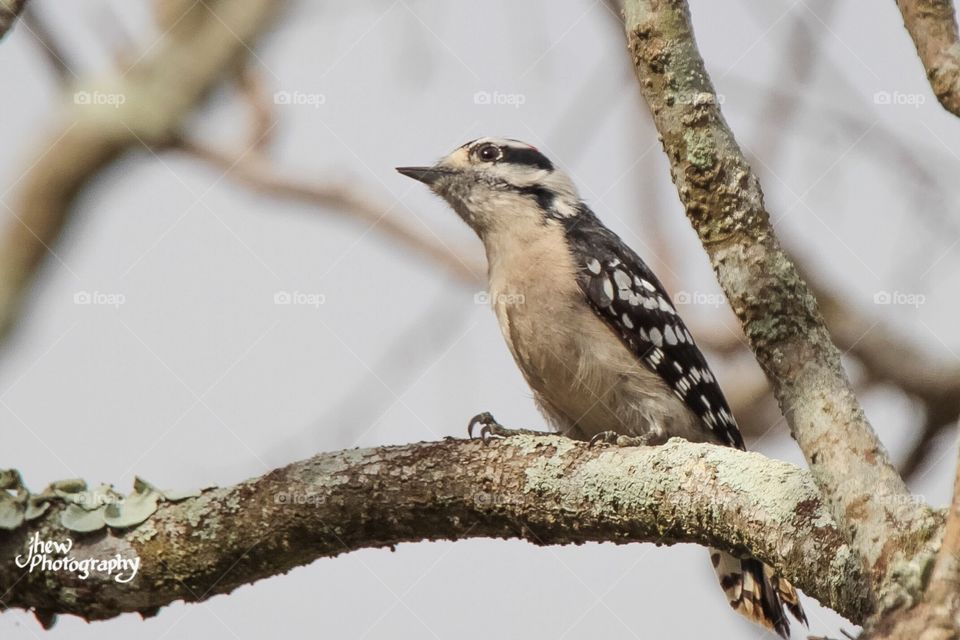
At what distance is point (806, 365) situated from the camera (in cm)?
270

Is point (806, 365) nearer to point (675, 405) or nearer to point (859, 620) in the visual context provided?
point (859, 620)

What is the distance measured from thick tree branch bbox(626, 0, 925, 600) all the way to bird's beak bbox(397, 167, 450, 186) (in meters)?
2.68

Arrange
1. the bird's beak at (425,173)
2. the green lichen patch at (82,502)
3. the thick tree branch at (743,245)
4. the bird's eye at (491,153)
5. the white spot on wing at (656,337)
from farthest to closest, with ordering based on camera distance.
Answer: the bird's eye at (491,153) < the bird's beak at (425,173) < the white spot on wing at (656,337) < the green lichen patch at (82,502) < the thick tree branch at (743,245)

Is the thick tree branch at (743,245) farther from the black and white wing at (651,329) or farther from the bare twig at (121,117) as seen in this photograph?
the bare twig at (121,117)

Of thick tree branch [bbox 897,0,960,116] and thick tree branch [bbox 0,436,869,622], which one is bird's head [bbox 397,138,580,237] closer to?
thick tree branch [bbox 0,436,869,622]

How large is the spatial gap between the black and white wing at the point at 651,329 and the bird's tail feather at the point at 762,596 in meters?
0.58

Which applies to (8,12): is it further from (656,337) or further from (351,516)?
(656,337)

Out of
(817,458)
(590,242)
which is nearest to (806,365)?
(817,458)

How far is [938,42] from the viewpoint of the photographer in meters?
2.30

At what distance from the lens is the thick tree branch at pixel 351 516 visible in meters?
3.32

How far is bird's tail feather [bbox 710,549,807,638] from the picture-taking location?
4.71 metres

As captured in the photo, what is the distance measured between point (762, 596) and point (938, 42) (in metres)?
3.10

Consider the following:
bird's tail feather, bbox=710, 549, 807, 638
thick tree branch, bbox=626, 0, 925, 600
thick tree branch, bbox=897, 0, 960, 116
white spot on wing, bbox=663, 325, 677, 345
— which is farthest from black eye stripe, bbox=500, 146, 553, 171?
thick tree branch, bbox=897, 0, 960, 116

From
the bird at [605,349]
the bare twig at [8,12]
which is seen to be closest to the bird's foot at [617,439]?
the bird at [605,349]
